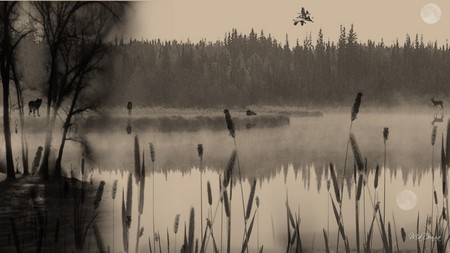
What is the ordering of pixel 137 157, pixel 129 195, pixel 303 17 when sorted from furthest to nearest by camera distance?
pixel 303 17
pixel 129 195
pixel 137 157

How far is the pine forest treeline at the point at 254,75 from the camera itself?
916 centimetres

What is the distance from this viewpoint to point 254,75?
9.94 metres

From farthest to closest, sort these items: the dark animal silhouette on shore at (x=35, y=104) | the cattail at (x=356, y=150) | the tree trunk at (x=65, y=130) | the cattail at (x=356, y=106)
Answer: the dark animal silhouette on shore at (x=35, y=104) → the tree trunk at (x=65, y=130) → the cattail at (x=356, y=106) → the cattail at (x=356, y=150)

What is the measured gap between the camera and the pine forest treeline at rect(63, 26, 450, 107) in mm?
9156

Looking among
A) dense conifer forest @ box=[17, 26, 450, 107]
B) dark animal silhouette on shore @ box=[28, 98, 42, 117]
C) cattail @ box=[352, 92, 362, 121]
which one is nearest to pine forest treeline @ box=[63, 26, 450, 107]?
dense conifer forest @ box=[17, 26, 450, 107]

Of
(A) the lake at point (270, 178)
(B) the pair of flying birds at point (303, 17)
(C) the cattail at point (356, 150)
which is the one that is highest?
(B) the pair of flying birds at point (303, 17)

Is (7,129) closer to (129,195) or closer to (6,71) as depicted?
(6,71)

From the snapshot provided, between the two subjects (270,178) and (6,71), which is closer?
(270,178)

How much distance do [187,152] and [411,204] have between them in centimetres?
404

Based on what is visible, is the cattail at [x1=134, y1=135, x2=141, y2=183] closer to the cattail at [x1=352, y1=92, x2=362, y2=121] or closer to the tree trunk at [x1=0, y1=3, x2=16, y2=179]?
the cattail at [x1=352, y1=92, x2=362, y2=121]

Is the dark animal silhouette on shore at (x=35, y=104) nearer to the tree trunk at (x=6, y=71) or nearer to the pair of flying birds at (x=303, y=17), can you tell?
the tree trunk at (x=6, y=71)

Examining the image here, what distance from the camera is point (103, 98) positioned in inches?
349

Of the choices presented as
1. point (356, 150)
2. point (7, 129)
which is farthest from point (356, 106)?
point (7, 129)

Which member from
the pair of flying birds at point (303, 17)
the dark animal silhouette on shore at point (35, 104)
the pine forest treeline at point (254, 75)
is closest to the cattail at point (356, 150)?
the pair of flying birds at point (303, 17)
